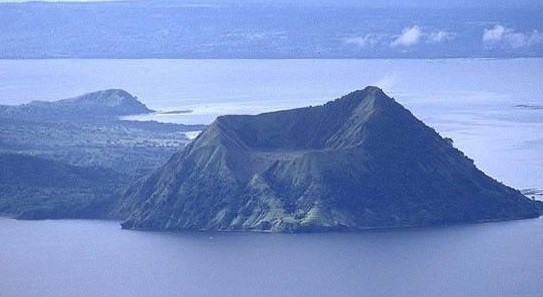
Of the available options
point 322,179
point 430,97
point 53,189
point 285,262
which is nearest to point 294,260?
point 285,262

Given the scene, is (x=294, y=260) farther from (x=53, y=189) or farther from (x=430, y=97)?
(x=430, y=97)

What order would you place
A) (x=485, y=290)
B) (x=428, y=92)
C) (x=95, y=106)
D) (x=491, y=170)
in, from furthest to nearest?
(x=428, y=92) < (x=95, y=106) < (x=491, y=170) < (x=485, y=290)

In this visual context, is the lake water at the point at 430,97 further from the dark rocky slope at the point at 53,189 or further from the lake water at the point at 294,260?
the dark rocky slope at the point at 53,189

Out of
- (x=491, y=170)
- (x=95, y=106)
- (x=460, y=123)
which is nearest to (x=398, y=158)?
(x=491, y=170)

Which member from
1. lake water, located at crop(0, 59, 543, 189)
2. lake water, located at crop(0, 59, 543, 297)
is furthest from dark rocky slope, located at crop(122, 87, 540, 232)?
lake water, located at crop(0, 59, 543, 189)

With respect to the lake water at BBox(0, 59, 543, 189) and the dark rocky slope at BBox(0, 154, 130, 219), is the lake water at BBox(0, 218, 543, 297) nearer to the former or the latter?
the dark rocky slope at BBox(0, 154, 130, 219)

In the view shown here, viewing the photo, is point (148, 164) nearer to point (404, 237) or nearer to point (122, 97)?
point (404, 237)
